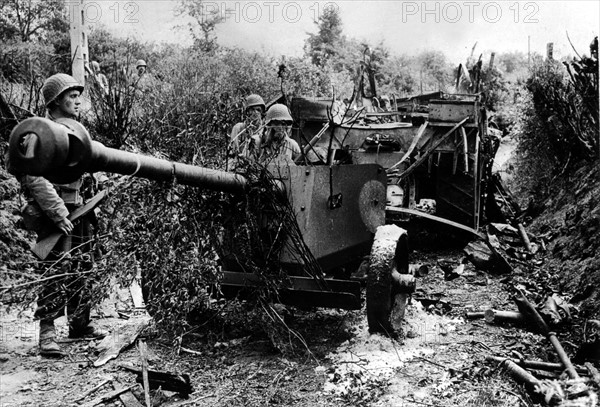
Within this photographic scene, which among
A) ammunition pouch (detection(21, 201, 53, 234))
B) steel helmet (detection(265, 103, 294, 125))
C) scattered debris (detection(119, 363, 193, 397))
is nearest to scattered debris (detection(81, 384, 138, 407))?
scattered debris (detection(119, 363, 193, 397))

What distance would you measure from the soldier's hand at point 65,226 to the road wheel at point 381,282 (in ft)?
7.75

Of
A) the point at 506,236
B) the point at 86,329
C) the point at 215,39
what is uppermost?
the point at 215,39

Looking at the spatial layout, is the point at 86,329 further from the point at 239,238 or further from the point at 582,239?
the point at 582,239

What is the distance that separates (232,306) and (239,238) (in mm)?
884

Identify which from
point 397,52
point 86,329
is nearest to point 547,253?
point 86,329

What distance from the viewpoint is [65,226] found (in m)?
4.75

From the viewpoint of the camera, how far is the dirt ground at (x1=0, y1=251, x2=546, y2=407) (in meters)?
4.06

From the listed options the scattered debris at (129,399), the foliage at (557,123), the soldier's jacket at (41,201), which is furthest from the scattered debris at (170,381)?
the foliage at (557,123)

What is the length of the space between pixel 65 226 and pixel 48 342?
939mm

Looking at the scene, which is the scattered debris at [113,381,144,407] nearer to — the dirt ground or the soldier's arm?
the dirt ground

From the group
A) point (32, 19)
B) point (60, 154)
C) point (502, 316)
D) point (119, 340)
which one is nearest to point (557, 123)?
point (502, 316)

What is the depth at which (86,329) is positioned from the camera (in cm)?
539

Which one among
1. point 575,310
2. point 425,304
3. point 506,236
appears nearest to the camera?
point 575,310

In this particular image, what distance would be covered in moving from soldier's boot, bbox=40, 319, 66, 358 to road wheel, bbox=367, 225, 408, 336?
8.11 feet
